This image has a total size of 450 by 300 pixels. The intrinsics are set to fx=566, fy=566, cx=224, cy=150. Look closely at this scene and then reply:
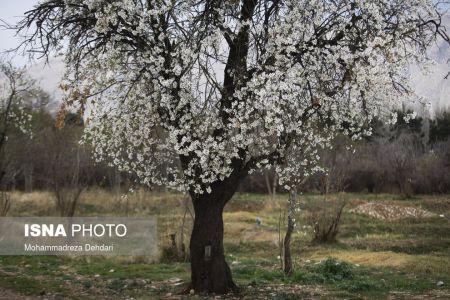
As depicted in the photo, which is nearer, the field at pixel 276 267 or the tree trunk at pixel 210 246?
the tree trunk at pixel 210 246

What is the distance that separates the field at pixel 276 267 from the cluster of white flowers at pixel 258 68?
2.86 meters

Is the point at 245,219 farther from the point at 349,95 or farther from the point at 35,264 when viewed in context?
the point at 349,95

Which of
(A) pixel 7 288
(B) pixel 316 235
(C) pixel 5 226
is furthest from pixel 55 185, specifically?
(A) pixel 7 288

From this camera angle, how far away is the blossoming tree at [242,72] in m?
9.55

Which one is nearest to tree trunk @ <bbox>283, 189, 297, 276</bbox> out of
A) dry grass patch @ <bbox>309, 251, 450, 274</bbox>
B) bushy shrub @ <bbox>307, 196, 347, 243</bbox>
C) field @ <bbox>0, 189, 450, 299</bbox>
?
field @ <bbox>0, 189, 450, 299</bbox>

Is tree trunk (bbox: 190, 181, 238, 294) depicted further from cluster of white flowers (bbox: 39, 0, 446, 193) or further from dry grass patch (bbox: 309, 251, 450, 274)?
dry grass patch (bbox: 309, 251, 450, 274)

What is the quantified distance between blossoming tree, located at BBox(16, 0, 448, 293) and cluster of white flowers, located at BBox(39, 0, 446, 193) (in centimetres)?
2

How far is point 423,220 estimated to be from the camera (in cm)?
2780

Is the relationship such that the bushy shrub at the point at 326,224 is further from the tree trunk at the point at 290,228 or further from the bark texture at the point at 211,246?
the bark texture at the point at 211,246

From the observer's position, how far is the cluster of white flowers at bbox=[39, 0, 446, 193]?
9.52 meters

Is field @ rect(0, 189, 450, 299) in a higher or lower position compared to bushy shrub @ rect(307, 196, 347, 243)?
lower

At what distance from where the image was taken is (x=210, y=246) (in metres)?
10.8

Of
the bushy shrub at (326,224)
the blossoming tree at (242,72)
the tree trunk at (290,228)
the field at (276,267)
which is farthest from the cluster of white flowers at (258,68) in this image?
the bushy shrub at (326,224)

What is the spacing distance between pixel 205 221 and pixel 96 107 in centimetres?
345
